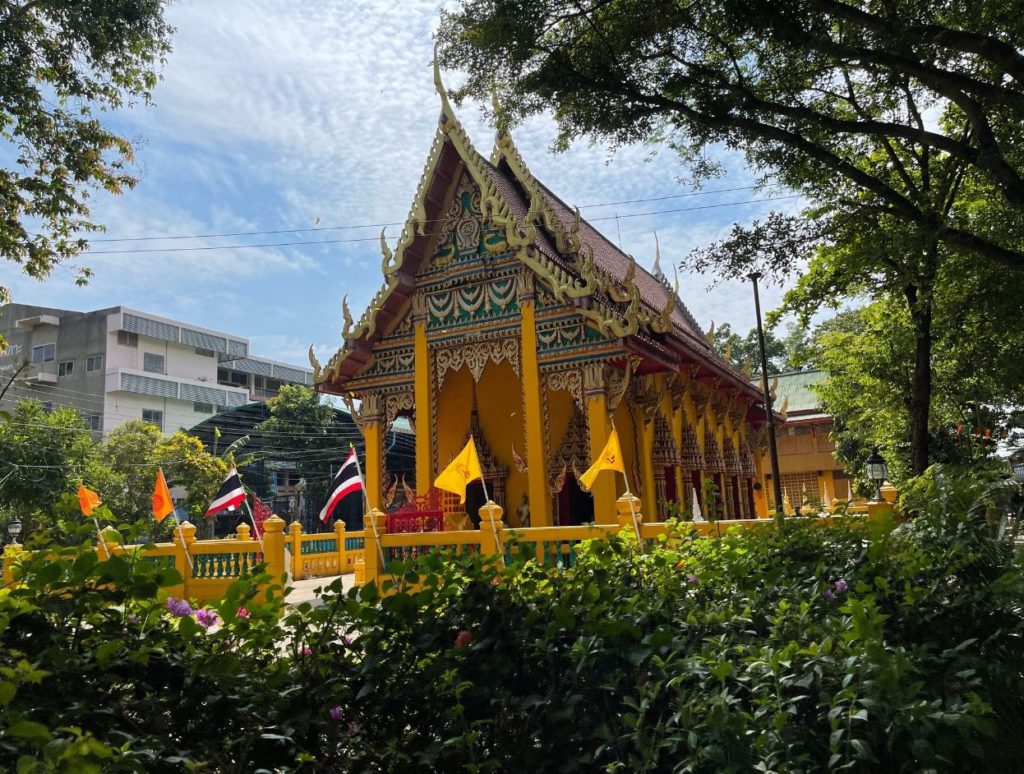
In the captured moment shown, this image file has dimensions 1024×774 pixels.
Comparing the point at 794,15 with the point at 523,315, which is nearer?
the point at 794,15

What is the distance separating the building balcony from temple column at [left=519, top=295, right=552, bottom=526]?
34607 millimetres

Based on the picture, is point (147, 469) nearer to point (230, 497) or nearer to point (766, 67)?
point (230, 497)

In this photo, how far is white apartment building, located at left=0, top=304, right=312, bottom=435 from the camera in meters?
41.5

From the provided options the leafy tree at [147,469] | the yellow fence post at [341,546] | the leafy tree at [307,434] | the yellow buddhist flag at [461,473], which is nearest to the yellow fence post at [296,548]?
the yellow fence post at [341,546]

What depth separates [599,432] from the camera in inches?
470

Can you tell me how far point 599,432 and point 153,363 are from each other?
126 feet

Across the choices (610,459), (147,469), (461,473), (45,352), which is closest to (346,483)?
(461,473)

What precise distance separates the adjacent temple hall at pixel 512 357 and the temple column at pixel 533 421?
2 centimetres

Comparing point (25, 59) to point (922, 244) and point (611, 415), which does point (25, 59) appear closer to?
point (611, 415)

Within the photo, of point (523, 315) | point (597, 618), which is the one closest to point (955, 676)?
point (597, 618)

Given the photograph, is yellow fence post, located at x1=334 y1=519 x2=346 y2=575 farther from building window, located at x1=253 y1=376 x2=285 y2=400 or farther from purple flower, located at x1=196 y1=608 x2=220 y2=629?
building window, located at x1=253 y1=376 x2=285 y2=400

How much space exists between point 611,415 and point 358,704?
995 cm

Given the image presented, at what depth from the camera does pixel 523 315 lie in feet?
42.3

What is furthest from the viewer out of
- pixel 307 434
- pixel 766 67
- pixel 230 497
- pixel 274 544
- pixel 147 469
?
pixel 307 434
